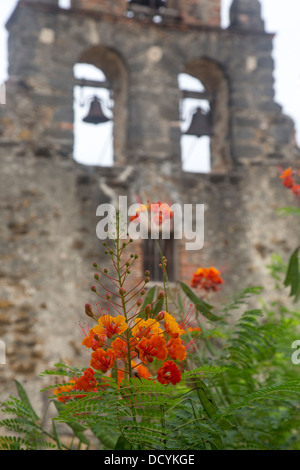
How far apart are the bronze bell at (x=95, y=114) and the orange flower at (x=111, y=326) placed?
5.94 meters

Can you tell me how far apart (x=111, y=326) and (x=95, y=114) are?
598 cm

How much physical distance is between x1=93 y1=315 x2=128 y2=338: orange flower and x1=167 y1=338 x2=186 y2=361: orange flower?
152mm

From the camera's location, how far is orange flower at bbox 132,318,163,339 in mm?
1756

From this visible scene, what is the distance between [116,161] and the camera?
769 centimetres

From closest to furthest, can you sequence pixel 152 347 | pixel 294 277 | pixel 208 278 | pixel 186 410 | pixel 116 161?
pixel 152 347
pixel 186 410
pixel 294 277
pixel 208 278
pixel 116 161

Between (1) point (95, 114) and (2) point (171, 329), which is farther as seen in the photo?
(1) point (95, 114)

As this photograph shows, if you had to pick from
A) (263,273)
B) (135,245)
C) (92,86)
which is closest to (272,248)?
(263,273)

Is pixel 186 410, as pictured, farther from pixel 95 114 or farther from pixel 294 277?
pixel 95 114

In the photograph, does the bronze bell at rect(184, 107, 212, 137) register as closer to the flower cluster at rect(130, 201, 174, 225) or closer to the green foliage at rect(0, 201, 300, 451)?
the green foliage at rect(0, 201, 300, 451)

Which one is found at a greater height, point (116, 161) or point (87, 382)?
point (116, 161)

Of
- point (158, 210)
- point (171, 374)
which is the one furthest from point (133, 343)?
point (158, 210)

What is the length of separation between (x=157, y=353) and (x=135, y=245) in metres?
5.40

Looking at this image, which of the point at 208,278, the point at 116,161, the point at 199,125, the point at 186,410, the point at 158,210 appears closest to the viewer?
the point at 186,410
